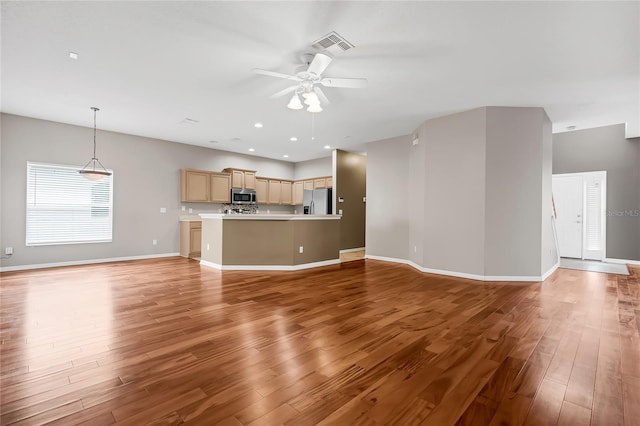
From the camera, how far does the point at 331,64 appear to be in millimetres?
3398

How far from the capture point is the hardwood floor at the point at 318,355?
1598 mm

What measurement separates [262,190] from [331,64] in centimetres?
591

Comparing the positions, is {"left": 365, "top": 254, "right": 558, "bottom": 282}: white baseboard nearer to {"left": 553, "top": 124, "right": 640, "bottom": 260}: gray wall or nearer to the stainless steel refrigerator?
{"left": 553, "top": 124, "right": 640, "bottom": 260}: gray wall

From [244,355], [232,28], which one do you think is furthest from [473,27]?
[244,355]

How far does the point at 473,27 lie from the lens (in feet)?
8.87

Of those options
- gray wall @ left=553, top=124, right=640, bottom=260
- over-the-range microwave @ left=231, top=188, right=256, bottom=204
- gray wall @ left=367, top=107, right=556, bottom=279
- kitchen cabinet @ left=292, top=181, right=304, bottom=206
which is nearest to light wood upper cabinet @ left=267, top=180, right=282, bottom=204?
kitchen cabinet @ left=292, top=181, right=304, bottom=206

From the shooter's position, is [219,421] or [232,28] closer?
[219,421]

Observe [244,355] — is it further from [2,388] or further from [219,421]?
[2,388]

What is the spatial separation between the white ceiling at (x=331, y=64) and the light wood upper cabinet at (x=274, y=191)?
3.78 meters

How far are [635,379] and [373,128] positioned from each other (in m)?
5.09

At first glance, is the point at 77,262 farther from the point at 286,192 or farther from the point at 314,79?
the point at 314,79

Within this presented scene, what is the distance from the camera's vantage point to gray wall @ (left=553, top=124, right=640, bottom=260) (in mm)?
5977

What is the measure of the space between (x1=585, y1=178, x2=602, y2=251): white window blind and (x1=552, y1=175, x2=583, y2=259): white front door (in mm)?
119

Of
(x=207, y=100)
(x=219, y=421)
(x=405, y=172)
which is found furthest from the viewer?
(x=405, y=172)
